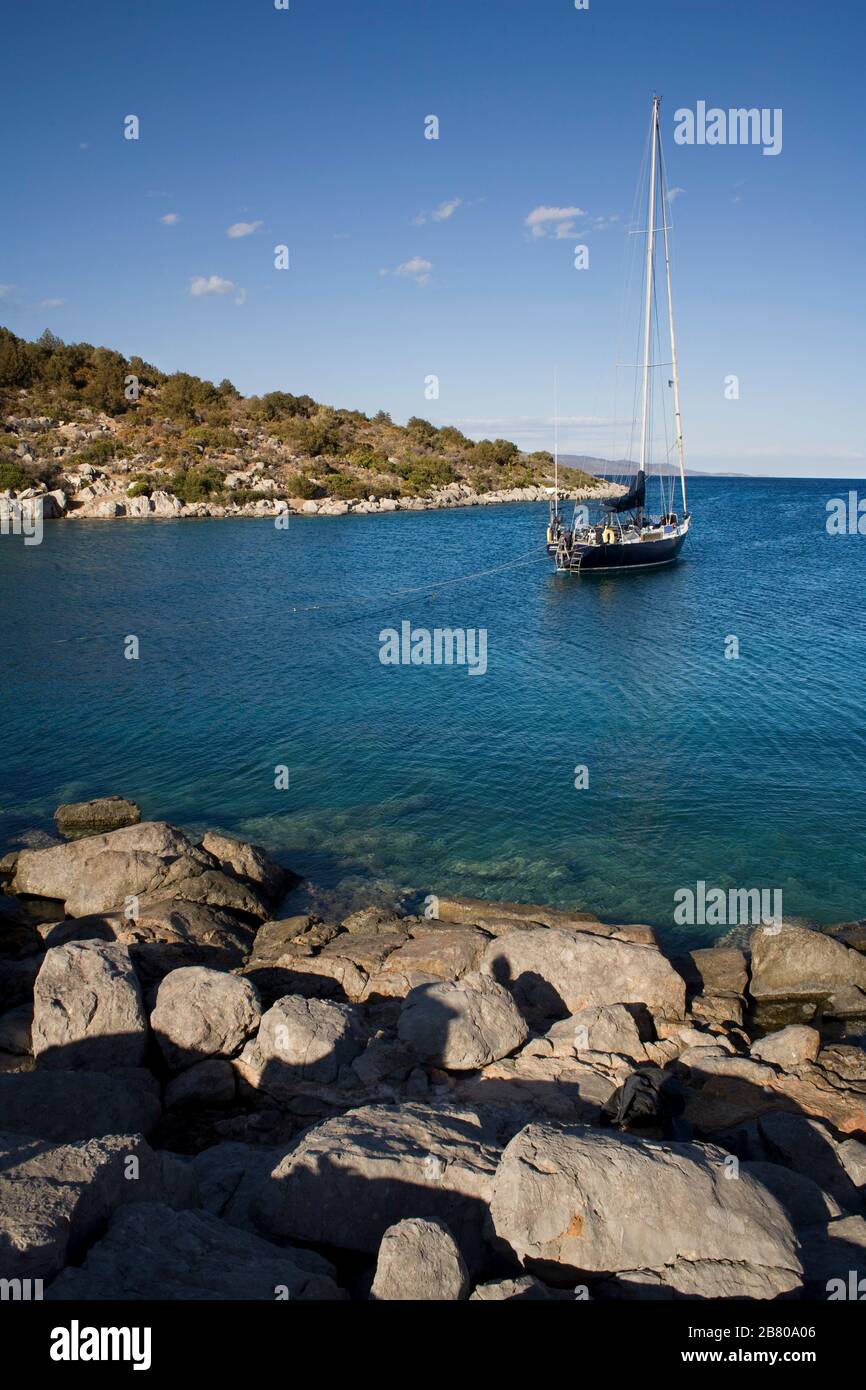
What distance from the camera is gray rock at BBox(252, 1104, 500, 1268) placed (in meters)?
7.68

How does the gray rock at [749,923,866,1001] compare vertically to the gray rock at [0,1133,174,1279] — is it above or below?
below

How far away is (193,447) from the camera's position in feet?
329

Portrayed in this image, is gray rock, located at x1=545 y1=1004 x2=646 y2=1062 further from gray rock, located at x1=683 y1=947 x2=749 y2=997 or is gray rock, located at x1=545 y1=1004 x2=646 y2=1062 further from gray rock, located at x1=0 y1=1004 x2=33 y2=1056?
gray rock, located at x1=0 y1=1004 x2=33 y2=1056

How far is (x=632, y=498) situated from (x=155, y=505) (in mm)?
48680

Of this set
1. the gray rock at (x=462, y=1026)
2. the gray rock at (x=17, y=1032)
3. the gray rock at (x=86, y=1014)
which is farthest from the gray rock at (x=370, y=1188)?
the gray rock at (x=17, y=1032)

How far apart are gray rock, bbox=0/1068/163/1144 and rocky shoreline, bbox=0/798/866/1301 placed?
32mm

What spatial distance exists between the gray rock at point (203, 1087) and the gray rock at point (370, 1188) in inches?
122

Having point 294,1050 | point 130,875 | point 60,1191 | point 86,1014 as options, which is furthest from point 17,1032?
point 60,1191

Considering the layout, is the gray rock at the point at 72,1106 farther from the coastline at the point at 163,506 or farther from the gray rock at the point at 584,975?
the coastline at the point at 163,506

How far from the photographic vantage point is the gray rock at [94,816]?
69.9ft

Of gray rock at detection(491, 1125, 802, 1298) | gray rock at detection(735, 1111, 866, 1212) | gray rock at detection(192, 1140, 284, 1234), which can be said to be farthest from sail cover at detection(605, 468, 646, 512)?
gray rock at detection(491, 1125, 802, 1298)

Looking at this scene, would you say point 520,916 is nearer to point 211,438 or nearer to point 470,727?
point 470,727
